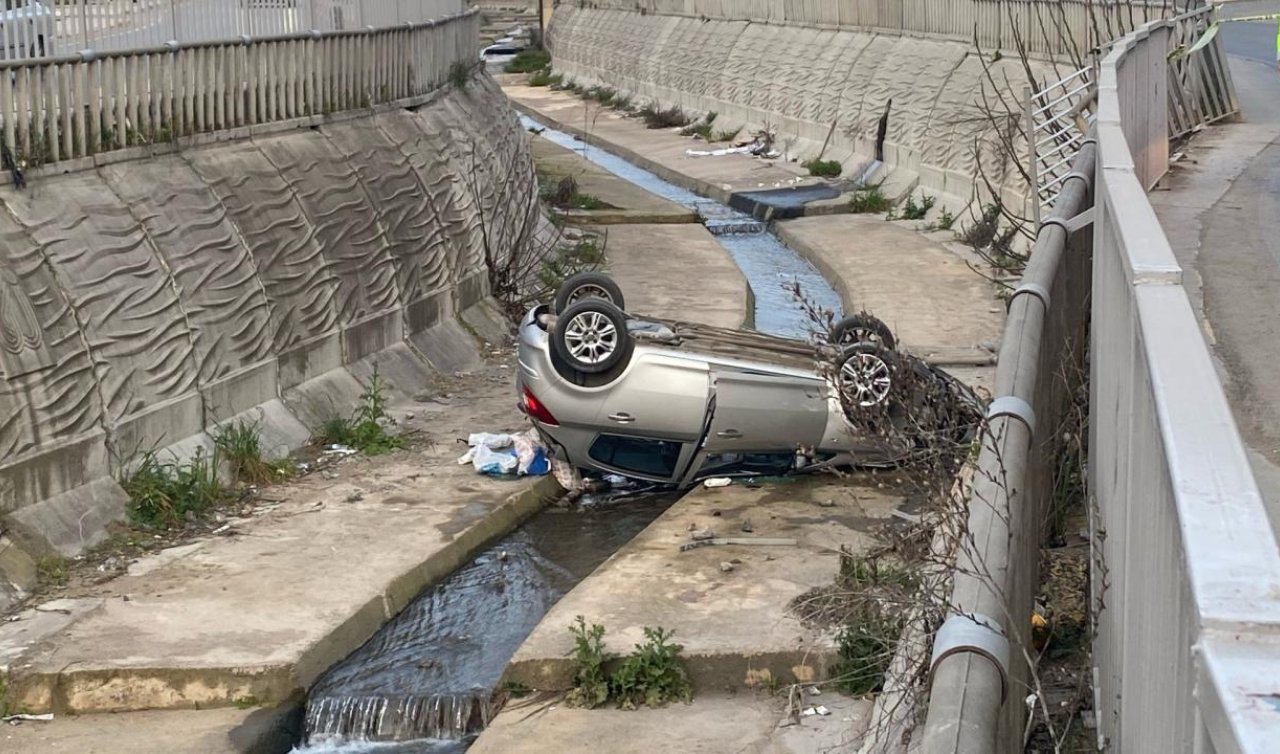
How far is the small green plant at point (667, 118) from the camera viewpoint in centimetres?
4384

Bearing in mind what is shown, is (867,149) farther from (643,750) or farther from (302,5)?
(643,750)

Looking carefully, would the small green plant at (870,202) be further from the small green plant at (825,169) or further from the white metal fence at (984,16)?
the white metal fence at (984,16)

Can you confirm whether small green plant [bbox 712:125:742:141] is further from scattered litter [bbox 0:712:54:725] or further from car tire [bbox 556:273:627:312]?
scattered litter [bbox 0:712:54:725]

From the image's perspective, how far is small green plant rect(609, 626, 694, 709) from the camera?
32.7 feet

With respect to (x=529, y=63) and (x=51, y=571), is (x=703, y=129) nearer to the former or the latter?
(x=529, y=63)

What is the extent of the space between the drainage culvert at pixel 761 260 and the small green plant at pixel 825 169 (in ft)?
6.88

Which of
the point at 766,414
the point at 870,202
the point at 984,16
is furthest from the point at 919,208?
the point at 766,414

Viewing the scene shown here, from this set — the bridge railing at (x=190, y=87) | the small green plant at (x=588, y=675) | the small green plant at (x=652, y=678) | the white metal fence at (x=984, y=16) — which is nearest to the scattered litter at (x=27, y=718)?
the small green plant at (x=588, y=675)

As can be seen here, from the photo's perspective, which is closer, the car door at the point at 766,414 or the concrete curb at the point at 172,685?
the concrete curb at the point at 172,685

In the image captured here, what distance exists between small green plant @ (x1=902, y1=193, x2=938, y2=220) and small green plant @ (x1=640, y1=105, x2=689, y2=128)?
15.2 m

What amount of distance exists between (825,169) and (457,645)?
23.4 metres

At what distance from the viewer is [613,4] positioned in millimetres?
55750

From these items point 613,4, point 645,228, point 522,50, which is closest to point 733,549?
point 645,228

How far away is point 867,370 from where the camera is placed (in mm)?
12719
